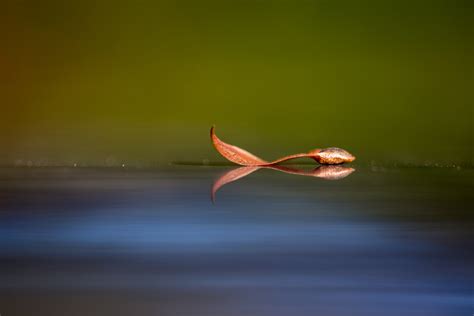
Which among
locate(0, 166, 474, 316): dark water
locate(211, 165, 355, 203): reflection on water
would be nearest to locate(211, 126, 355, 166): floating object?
locate(211, 165, 355, 203): reflection on water

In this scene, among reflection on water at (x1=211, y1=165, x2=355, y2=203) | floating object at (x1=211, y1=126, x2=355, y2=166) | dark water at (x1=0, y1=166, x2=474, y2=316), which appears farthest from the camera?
floating object at (x1=211, y1=126, x2=355, y2=166)

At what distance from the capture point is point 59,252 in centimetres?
223

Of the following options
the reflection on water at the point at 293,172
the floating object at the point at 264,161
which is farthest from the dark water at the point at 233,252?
the floating object at the point at 264,161

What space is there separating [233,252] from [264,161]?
12.2ft

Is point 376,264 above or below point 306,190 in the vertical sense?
below

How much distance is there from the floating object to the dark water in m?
1.78

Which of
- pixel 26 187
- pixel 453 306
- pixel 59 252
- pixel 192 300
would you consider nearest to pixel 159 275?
pixel 192 300

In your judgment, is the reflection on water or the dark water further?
the reflection on water

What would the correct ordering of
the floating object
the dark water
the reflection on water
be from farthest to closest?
the floating object, the reflection on water, the dark water

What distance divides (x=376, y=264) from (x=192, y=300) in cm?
60

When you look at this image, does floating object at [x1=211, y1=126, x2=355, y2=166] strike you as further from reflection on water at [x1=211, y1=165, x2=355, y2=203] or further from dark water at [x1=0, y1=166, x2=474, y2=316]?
dark water at [x1=0, y1=166, x2=474, y2=316]

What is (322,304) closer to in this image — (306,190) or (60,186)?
(306,190)

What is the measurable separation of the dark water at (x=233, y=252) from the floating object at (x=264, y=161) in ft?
5.86

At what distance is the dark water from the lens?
1.69 meters
